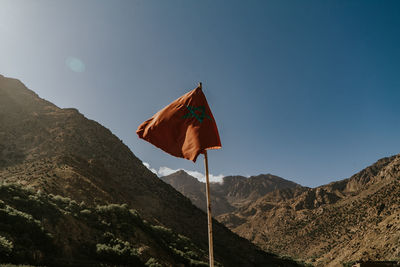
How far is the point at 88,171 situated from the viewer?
131 feet

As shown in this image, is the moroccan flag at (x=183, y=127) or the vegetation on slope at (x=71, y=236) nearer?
the moroccan flag at (x=183, y=127)

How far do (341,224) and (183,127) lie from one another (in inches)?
2793

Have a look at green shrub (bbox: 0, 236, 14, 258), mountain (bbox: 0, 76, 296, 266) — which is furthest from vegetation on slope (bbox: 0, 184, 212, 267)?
mountain (bbox: 0, 76, 296, 266)

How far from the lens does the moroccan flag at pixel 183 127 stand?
678 centimetres

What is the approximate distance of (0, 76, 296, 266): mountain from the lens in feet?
107

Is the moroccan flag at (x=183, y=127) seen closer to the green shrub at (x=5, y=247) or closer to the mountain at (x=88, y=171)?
→ the green shrub at (x=5, y=247)

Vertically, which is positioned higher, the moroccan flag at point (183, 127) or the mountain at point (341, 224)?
the moroccan flag at point (183, 127)

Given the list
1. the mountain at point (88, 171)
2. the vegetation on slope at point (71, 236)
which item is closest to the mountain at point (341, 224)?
the mountain at point (88, 171)

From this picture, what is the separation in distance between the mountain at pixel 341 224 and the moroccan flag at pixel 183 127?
4014 cm

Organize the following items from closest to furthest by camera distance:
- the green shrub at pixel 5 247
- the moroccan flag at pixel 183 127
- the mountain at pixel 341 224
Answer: the moroccan flag at pixel 183 127 < the green shrub at pixel 5 247 < the mountain at pixel 341 224

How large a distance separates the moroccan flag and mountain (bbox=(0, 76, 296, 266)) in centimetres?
2388

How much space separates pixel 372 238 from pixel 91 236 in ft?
152

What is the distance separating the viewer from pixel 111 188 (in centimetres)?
3922

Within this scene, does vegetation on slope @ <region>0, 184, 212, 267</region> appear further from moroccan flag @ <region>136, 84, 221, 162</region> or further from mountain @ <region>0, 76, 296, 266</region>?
moroccan flag @ <region>136, 84, 221, 162</region>
